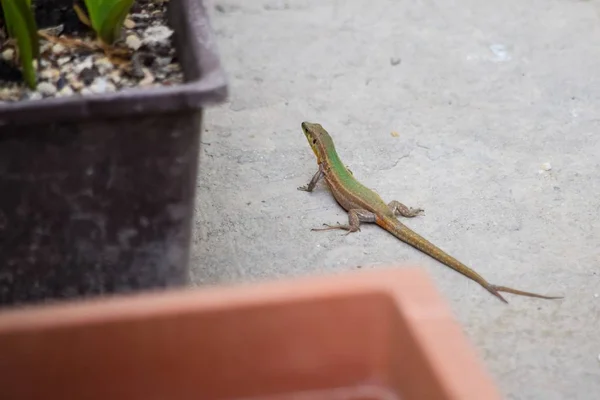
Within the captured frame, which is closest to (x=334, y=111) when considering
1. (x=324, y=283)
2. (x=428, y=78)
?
(x=428, y=78)

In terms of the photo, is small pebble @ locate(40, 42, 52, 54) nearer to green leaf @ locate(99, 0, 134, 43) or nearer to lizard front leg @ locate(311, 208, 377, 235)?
green leaf @ locate(99, 0, 134, 43)

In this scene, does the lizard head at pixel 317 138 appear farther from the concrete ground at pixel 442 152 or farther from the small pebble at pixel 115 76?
the small pebble at pixel 115 76

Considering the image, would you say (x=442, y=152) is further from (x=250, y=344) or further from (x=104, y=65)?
(x=250, y=344)

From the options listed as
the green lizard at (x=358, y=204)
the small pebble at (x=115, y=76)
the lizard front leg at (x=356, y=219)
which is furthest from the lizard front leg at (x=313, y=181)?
the small pebble at (x=115, y=76)

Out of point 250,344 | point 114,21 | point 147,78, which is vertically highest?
point 114,21

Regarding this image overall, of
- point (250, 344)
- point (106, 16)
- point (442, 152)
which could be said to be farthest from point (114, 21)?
point (442, 152)

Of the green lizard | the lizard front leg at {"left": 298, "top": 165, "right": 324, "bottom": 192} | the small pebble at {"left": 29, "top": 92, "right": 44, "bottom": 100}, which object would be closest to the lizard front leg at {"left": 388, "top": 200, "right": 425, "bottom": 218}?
the green lizard
